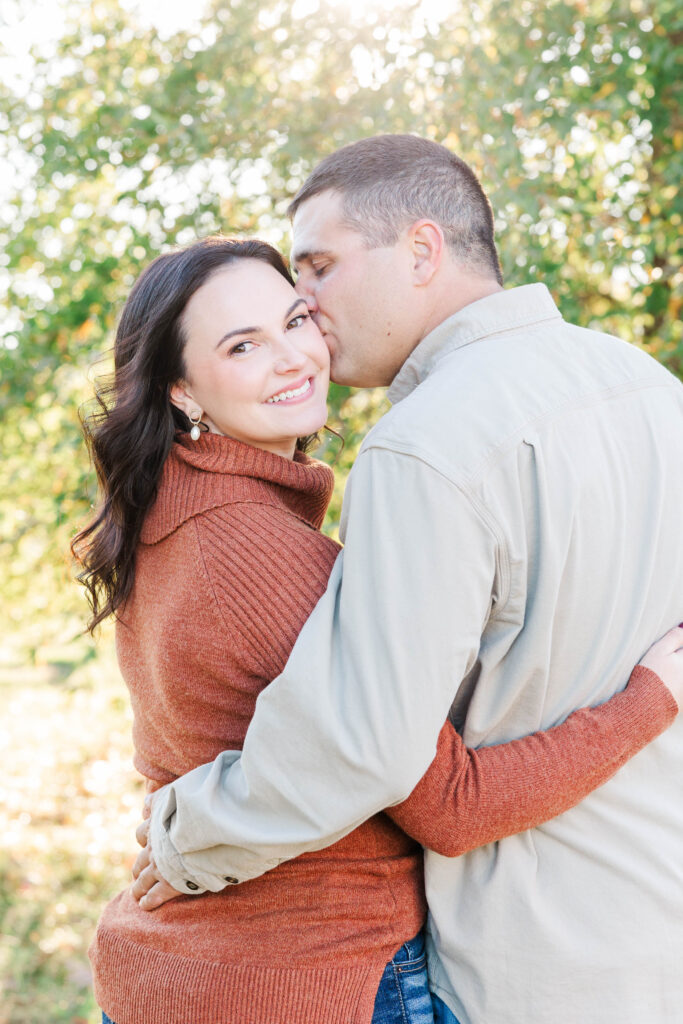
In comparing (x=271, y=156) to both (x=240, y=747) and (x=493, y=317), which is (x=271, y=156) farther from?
(x=240, y=747)

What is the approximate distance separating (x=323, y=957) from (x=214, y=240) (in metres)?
1.44

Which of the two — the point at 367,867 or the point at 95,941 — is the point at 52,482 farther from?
the point at 367,867

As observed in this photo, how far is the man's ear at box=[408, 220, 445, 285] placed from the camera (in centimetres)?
207

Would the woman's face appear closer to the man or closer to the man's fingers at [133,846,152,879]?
the man

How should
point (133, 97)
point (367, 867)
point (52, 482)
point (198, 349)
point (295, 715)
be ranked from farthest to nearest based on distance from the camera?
point (52, 482) < point (133, 97) < point (198, 349) < point (367, 867) < point (295, 715)

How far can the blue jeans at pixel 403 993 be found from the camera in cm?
174

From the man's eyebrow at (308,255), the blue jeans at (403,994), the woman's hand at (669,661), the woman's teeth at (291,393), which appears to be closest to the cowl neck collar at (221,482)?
the woman's teeth at (291,393)

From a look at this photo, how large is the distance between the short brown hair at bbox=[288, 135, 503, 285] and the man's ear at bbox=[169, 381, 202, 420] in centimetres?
48

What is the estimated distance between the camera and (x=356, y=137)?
11.5ft

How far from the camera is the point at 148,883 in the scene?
1.88 meters

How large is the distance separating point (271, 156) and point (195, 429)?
2.02 m

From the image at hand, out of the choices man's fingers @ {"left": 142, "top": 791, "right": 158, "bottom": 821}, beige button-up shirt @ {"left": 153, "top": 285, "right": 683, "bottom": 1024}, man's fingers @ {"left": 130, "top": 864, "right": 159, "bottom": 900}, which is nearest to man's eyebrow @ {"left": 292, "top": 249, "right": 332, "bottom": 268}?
beige button-up shirt @ {"left": 153, "top": 285, "right": 683, "bottom": 1024}

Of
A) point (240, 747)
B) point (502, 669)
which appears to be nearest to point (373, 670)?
point (502, 669)

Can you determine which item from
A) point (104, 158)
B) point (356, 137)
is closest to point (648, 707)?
point (356, 137)
